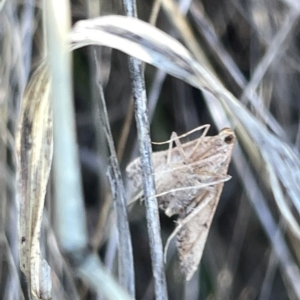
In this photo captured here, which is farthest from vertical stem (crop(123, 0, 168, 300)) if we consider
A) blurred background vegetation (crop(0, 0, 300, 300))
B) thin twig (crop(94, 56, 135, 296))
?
blurred background vegetation (crop(0, 0, 300, 300))

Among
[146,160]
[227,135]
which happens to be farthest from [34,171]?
[227,135]

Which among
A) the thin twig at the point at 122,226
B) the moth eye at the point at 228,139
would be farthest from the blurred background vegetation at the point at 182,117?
the thin twig at the point at 122,226

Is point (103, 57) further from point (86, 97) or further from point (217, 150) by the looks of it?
point (217, 150)

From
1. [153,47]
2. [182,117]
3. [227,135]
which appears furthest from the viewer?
[182,117]

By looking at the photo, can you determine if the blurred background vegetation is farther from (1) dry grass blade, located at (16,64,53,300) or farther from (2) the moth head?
(1) dry grass blade, located at (16,64,53,300)

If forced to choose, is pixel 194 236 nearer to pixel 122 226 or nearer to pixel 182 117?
pixel 122 226

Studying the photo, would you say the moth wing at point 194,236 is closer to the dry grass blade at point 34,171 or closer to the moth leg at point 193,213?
the moth leg at point 193,213
